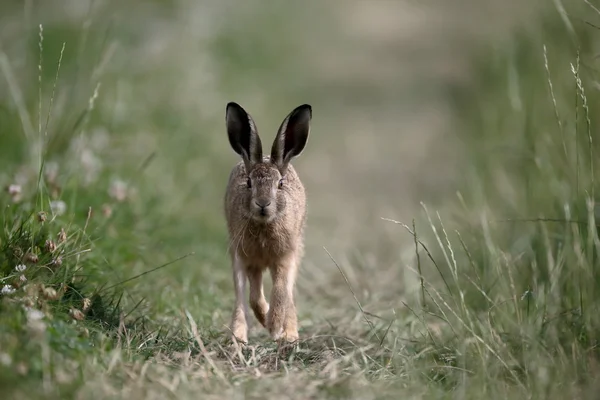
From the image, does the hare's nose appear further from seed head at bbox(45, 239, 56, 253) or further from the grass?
seed head at bbox(45, 239, 56, 253)

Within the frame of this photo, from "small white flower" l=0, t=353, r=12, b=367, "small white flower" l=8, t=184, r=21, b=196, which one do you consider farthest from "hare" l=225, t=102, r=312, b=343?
"small white flower" l=0, t=353, r=12, b=367

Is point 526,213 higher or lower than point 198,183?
higher

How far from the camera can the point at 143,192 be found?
716cm

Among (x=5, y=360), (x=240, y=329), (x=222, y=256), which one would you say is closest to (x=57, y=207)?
(x=240, y=329)

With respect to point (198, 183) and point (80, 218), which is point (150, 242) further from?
point (198, 183)

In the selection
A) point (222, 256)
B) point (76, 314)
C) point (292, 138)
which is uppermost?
point (292, 138)

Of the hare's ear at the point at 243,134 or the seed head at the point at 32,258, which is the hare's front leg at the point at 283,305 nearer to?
the hare's ear at the point at 243,134

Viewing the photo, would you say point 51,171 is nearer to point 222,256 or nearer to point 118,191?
point 118,191

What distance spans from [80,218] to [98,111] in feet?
8.47

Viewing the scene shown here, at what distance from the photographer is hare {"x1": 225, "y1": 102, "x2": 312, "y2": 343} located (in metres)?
5.11

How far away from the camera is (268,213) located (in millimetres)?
5020

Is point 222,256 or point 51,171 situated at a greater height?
point 51,171

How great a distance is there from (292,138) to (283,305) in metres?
0.99

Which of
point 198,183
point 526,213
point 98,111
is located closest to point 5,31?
point 98,111
